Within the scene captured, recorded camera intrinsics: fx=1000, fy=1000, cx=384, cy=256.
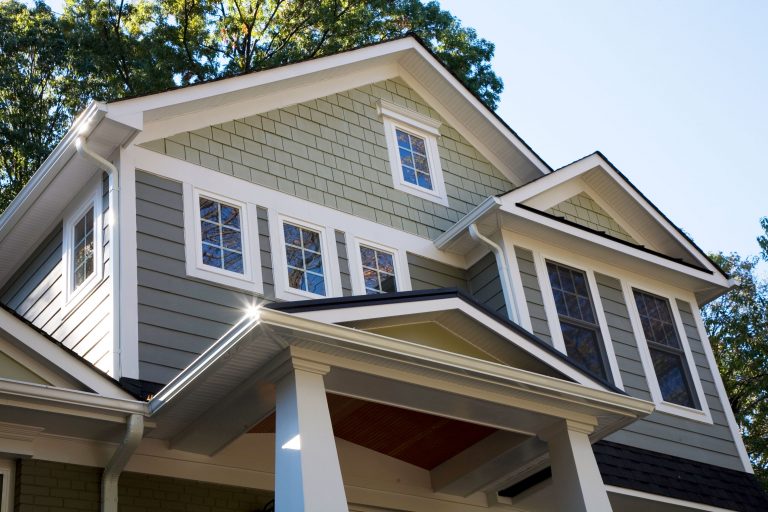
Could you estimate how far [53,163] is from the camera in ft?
33.0

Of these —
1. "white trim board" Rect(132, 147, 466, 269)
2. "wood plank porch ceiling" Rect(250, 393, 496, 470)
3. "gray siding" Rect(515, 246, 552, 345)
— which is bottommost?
"wood plank porch ceiling" Rect(250, 393, 496, 470)

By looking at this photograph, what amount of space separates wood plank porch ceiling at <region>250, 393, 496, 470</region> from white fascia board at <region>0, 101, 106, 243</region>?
131 inches

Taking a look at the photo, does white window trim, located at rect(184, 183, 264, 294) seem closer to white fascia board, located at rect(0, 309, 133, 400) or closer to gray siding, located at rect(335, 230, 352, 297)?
gray siding, located at rect(335, 230, 352, 297)

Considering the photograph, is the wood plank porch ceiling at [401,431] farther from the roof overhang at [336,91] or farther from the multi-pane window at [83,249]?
the roof overhang at [336,91]

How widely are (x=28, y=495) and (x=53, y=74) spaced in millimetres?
14494

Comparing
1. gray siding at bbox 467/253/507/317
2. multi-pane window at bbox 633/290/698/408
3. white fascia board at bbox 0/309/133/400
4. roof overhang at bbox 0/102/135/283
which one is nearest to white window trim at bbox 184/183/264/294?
roof overhang at bbox 0/102/135/283

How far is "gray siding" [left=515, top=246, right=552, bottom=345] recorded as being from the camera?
1155cm

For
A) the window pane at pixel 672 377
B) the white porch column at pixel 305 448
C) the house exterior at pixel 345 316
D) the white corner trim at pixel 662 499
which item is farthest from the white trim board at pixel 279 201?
the white porch column at pixel 305 448

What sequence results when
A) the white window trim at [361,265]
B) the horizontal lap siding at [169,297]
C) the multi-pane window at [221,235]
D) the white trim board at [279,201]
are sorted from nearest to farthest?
the horizontal lap siding at [169,297], the multi-pane window at [221,235], the white trim board at [279,201], the white window trim at [361,265]

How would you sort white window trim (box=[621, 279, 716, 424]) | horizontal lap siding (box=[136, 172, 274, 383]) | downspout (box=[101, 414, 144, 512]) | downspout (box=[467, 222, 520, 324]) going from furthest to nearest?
white window trim (box=[621, 279, 716, 424]), downspout (box=[467, 222, 520, 324]), horizontal lap siding (box=[136, 172, 274, 383]), downspout (box=[101, 414, 144, 512])

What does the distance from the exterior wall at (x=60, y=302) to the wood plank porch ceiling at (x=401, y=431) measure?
5.49 ft

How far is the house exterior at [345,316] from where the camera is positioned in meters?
7.71

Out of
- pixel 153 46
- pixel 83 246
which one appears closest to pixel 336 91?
pixel 83 246

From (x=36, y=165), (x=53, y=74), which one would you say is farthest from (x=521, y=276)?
(x=53, y=74)
